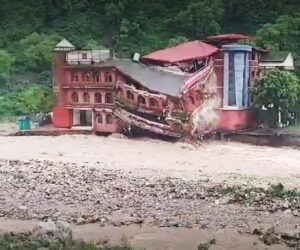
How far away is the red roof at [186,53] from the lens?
23594 millimetres

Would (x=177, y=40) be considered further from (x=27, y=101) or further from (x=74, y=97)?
A: (x=27, y=101)

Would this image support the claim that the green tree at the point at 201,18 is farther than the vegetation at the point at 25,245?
Yes

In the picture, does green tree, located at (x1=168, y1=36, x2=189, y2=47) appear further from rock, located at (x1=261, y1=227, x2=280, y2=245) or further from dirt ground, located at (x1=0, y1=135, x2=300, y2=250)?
rock, located at (x1=261, y1=227, x2=280, y2=245)

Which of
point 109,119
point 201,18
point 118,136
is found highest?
point 201,18

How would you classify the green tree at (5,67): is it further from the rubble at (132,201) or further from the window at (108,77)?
the rubble at (132,201)

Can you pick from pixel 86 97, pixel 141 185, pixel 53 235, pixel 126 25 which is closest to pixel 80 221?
pixel 53 235

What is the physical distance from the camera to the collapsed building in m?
23.1

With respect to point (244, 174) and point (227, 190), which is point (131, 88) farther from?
point (227, 190)

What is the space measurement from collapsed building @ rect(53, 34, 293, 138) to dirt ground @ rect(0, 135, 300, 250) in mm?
789

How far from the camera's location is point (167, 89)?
910 inches

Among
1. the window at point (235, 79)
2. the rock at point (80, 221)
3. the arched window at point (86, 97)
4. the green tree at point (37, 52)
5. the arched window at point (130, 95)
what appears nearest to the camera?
the rock at point (80, 221)

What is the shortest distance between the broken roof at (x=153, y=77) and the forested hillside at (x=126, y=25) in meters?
4.83

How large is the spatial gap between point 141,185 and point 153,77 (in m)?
9.25

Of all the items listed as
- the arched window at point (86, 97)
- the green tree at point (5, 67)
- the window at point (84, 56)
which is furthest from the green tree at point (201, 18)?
the green tree at point (5, 67)
